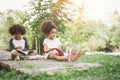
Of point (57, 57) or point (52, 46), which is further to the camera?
point (52, 46)

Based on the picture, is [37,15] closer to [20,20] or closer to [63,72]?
[20,20]

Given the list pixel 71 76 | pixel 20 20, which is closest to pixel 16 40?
pixel 71 76

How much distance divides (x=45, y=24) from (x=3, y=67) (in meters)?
0.92

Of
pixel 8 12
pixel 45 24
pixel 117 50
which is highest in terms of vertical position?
pixel 8 12

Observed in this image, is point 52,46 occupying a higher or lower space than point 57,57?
higher

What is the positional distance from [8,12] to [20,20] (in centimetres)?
32

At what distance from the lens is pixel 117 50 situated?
7348 millimetres

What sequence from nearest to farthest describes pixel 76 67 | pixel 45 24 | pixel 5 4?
1. pixel 76 67
2. pixel 45 24
3. pixel 5 4

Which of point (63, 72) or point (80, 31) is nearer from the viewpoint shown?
point (63, 72)

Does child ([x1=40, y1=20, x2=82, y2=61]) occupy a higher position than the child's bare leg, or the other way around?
child ([x1=40, y1=20, x2=82, y2=61])

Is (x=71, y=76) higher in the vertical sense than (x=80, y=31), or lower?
lower

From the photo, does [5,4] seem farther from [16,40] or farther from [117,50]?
[117,50]

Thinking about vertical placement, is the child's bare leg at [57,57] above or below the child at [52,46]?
below

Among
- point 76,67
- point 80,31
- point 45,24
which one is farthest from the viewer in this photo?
point 80,31
